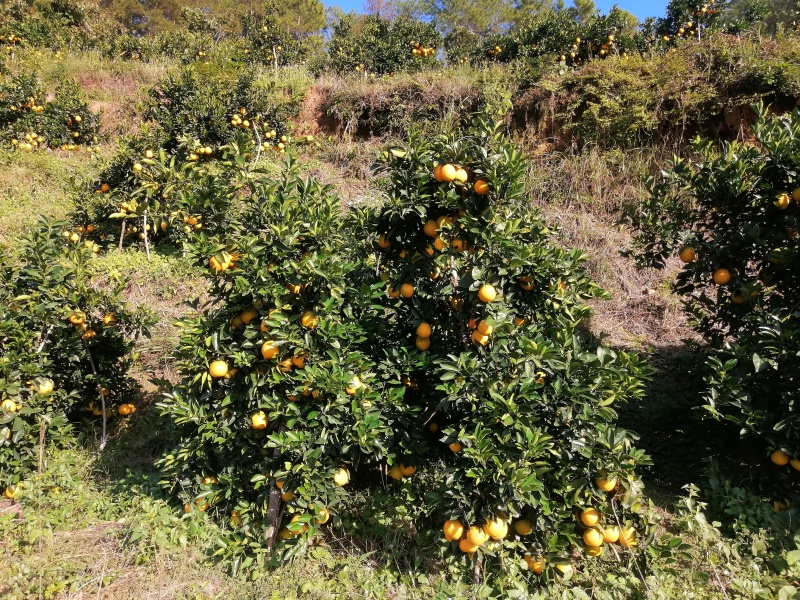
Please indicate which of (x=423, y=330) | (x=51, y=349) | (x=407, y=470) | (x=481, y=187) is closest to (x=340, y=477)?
(x=407, y=470)

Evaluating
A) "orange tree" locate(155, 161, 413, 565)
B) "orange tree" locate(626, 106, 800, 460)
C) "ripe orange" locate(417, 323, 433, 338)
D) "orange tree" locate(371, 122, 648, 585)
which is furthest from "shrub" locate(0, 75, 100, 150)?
"orange tree" locate(626, 106, 800, 460)

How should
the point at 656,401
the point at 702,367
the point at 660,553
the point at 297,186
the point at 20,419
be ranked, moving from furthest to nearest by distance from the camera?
the point at 656,401 < the point at 702,367 < the point at 20,419 < the point at 297,186 < the point at 660,553

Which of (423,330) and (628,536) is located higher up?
(423,330)

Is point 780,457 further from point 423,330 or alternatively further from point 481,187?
point 481,187

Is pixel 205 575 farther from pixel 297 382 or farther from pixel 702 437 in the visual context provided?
pixel 702 437

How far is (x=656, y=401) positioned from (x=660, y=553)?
1595 millimetres

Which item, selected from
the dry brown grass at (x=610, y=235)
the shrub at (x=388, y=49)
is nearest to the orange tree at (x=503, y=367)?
the dry brown grass at (x=610, y=235)

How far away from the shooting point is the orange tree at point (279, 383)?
209 centimetres

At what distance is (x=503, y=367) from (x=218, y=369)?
1.29 meters

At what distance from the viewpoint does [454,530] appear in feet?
6.28

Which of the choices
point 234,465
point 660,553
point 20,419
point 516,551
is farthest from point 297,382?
point 660,553

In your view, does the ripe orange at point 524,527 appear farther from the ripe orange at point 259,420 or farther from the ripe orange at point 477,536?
the ripe orange at point 259,420

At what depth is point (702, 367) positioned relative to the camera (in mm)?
3027

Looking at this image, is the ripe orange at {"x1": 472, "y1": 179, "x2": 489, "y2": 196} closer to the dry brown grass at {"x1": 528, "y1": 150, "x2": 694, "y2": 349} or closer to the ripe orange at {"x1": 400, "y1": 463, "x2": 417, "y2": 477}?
the ripe orange at {"x1": 400, "y1": 463, "x2": 417, "y2": 477}
